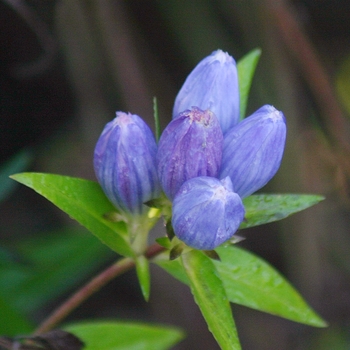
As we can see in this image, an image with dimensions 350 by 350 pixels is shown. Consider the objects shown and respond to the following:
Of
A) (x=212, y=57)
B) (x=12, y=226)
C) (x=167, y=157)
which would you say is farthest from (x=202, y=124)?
(x=12, y=226)

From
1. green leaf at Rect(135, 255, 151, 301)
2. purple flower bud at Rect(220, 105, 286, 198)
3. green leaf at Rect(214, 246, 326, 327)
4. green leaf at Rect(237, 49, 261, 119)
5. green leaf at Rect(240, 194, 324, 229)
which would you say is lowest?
green leaf at Rect(214, 246, 326, 327)

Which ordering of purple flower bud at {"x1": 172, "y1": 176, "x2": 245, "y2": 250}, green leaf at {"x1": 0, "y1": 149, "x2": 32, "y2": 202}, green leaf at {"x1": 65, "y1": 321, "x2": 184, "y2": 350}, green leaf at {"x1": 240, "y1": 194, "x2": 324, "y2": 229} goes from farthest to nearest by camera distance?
1. green leaf at {"x1": 65, "y1": 321, "x2": 184, "y2": 350}
2. green leaf at {"x1": 0, "y1": 149, "x2": 32, "y2": 202}
3. green leaf at {"x1": 240, "y1": 194, "x2": 324, "y2": 229}
4. purple flower bud at {"x1": 172, "y1": 176, "x2": 245, "y2": 250}

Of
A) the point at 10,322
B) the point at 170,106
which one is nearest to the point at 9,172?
the point at 10,322

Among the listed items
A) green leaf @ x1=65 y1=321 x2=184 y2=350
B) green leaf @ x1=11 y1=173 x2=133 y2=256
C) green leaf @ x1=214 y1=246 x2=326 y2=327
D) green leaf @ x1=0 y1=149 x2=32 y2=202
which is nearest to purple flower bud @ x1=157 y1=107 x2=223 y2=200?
green leaf @ x1=11 y1=173 x2=133 y2=256

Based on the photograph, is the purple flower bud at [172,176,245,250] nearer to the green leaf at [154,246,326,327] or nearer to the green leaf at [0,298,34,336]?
the green leaf at [154,246,326,327]

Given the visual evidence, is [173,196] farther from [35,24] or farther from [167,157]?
[35,24]

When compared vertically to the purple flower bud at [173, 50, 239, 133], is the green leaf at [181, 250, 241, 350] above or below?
below

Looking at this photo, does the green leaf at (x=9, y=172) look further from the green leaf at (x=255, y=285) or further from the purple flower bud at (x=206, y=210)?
the purple flower bud at (x=206, y=210)
